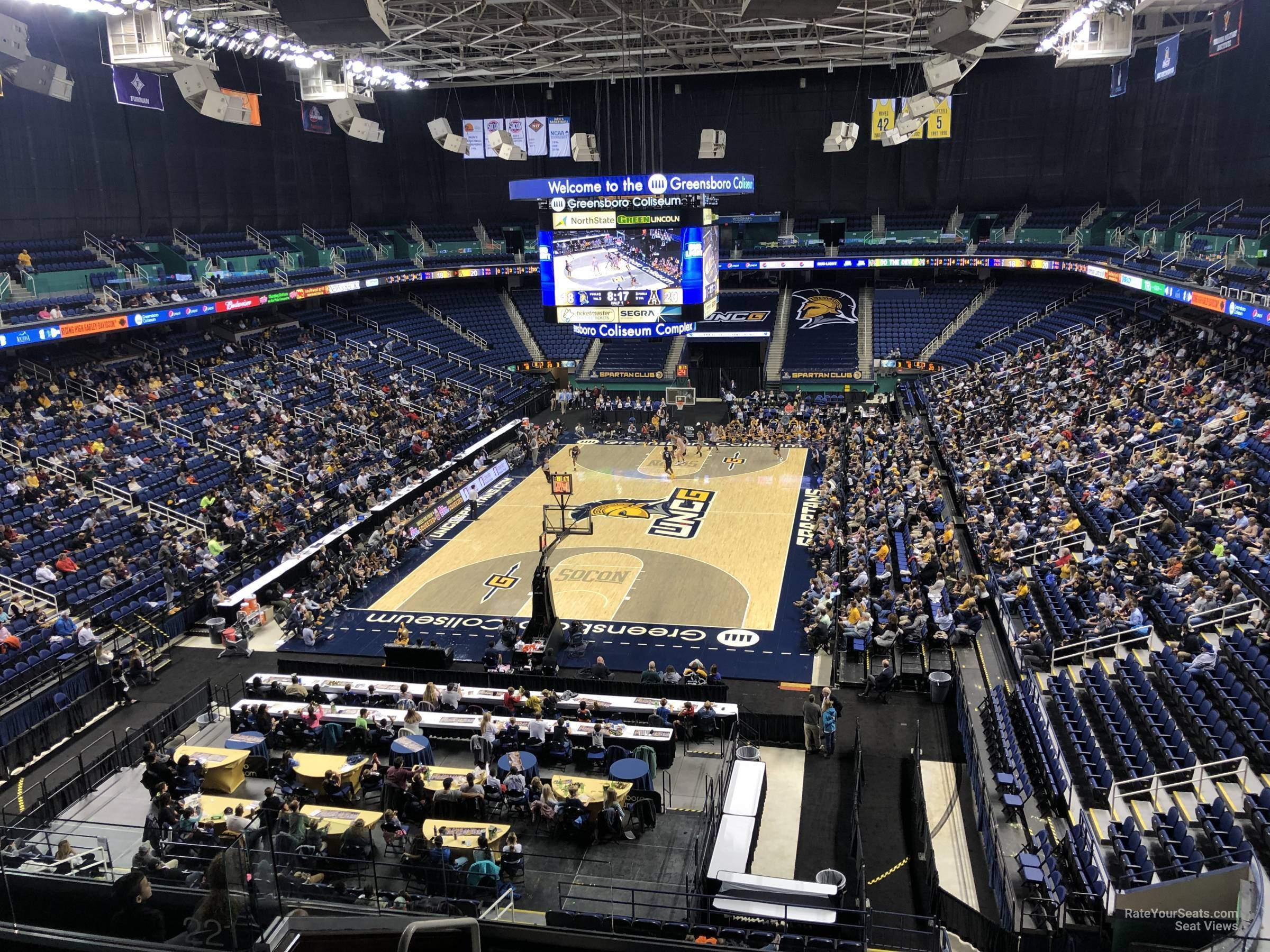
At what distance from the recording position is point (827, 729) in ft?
51.8

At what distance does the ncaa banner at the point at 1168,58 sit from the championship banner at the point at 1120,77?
5623 millimetres

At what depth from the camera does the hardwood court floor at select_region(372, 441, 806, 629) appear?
2280cm

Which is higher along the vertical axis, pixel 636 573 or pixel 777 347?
pixel 777 347

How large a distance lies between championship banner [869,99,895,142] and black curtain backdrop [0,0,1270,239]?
4.89ft

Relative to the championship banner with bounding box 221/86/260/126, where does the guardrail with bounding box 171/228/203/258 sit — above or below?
below

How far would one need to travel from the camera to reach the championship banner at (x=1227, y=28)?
2634cm

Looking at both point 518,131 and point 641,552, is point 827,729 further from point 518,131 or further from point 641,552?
point 518,131

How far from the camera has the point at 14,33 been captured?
19031 mm

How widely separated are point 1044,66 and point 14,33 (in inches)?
1697

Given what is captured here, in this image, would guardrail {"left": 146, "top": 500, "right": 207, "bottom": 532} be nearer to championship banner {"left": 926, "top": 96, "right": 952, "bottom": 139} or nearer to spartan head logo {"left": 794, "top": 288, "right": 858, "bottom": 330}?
spartan head logo {"left": 794, "top": 288, "right": 858, "bottom": 330}

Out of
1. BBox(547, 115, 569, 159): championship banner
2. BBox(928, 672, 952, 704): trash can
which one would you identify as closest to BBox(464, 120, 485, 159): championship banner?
BBox(547, 115, 569, 159): championship banner

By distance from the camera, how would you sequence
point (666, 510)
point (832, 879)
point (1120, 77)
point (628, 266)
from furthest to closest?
point (1120, 77) → point (666, 510) → point (628, 266) → point (832, 879)

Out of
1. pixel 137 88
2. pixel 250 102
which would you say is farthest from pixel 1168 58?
pixel 137 88

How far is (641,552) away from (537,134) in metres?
27.6
